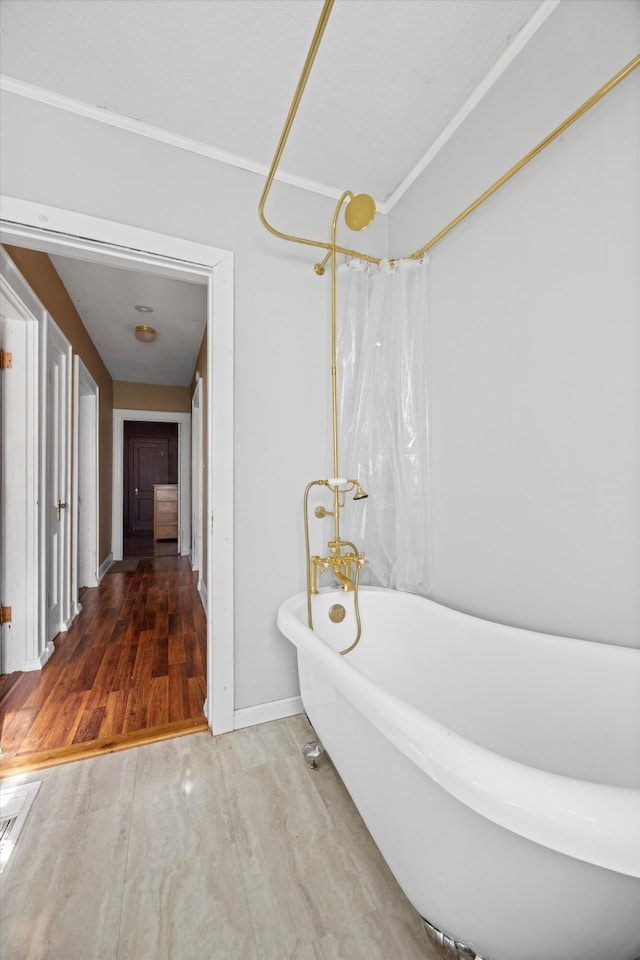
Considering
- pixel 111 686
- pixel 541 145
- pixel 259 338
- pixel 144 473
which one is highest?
pixel 541 145

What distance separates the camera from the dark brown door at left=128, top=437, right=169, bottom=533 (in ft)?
26.4

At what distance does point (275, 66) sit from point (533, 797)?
6.81ft

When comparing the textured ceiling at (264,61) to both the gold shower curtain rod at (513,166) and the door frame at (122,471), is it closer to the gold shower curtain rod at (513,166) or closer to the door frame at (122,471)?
the gold shower curtain rod at (513,166)

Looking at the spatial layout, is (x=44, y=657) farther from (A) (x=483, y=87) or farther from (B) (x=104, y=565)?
(A) (x=483, y=87)

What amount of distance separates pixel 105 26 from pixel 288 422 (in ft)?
4.51

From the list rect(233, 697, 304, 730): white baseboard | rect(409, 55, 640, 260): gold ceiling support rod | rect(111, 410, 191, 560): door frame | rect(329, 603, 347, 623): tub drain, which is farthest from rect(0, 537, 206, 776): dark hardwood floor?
rect(409, 55, 640, 260): gold ceiling support rod

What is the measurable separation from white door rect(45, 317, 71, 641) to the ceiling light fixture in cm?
81

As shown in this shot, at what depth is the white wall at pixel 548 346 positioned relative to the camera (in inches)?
41.8

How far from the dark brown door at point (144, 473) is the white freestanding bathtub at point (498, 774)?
7392mm

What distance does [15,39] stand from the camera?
50.6 inches

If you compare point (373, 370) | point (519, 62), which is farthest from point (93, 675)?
point (519, 62)

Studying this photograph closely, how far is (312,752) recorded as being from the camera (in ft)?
4.84

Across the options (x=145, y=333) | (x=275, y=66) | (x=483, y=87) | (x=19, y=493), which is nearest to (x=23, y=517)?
(x=19, y=493)

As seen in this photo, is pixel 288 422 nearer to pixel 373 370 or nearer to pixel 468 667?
pixel 373 370
